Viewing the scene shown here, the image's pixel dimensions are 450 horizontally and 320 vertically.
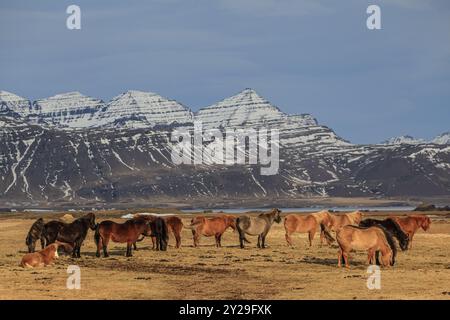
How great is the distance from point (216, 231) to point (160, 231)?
4.46 meters

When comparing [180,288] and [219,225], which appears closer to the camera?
[180,288]

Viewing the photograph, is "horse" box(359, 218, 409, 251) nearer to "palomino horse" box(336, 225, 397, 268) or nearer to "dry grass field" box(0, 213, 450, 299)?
"dry grass field" box(0, 213, 450, 299)

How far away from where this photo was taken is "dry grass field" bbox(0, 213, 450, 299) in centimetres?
2748

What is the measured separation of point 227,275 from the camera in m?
33.7

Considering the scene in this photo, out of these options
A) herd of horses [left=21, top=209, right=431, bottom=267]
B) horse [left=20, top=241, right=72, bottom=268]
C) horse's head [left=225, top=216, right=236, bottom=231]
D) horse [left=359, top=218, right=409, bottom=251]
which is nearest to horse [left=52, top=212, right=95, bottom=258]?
herd of horses [left=21, top=209, right=431, bottom=267]

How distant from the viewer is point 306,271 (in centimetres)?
3488

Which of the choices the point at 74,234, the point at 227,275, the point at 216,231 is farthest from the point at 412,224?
Result: the point at 74,234

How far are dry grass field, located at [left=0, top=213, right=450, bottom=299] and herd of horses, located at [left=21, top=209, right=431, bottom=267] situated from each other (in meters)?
0.75

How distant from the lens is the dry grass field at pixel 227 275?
27484 mm

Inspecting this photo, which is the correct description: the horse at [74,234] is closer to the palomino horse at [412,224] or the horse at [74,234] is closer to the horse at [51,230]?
the horse at [51,230]

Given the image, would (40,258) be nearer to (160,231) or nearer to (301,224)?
(160,231)
